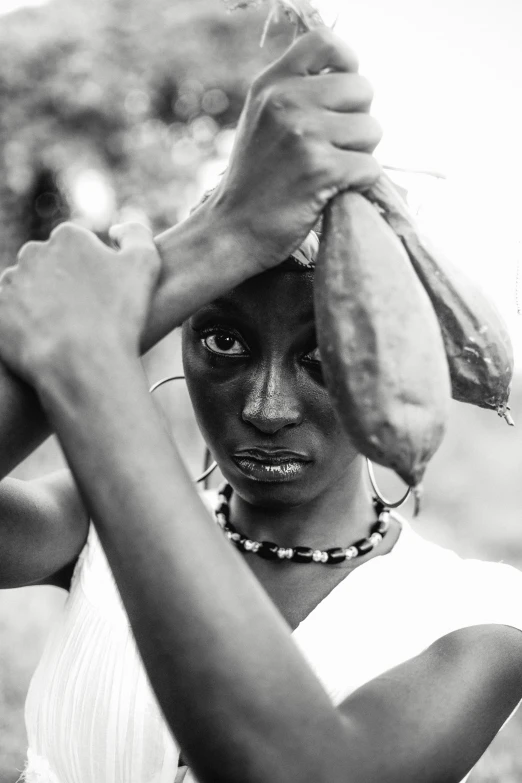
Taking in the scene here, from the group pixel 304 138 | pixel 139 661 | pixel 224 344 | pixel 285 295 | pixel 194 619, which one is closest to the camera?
pixel 194 619

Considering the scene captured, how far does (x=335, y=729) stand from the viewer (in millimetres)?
933

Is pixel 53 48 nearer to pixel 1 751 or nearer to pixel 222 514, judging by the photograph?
pixel 1 751

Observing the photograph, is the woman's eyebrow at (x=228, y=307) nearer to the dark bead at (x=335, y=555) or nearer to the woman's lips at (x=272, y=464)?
the woman's lips at (x=272, y=464)

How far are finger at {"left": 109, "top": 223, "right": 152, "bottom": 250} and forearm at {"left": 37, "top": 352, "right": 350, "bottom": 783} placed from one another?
242 mm

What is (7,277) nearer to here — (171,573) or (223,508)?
(171,573)

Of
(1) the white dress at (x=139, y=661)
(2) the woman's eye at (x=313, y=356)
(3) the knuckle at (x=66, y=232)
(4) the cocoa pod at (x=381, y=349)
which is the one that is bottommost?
(1) the white dress at (x=139, y=661)

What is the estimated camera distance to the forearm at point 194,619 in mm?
867

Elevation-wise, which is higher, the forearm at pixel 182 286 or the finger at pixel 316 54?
the finger at pixel 316 54

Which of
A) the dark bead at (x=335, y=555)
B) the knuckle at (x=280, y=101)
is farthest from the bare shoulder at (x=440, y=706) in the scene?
the knuckle at (x=280, y=101)

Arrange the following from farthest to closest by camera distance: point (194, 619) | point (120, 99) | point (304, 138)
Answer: point (120, 99) < point (304, 138) < point (194, 619)

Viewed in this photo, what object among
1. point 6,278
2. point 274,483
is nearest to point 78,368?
point 6,278

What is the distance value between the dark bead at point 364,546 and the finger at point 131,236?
85 cm

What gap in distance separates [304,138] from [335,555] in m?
0.93

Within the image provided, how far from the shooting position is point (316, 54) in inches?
38.0
